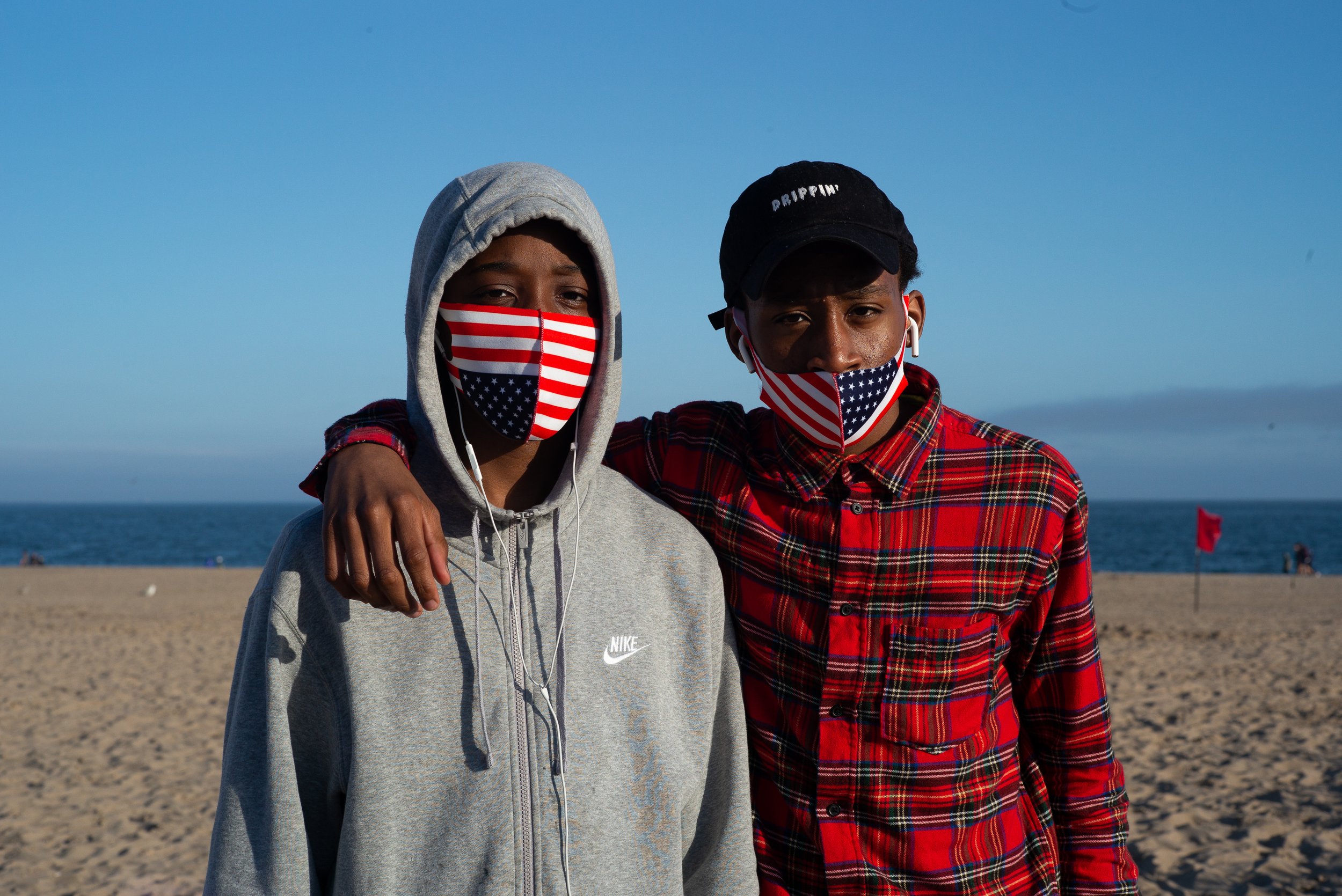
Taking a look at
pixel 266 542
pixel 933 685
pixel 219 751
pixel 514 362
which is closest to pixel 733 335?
pixel 514 362

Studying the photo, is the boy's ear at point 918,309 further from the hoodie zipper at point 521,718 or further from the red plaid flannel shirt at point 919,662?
the hoodie zipper at point 521,718

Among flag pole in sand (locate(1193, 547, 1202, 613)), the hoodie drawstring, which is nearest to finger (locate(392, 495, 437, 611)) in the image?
the hoodie drawstring

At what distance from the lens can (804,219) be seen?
227 centimetres

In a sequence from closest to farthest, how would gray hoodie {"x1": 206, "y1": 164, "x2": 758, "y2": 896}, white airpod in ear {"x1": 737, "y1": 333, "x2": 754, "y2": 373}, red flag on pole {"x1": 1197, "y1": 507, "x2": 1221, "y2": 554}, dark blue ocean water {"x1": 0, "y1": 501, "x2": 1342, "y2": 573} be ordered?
1. gray hoodie {"x1": 206, "y1": 164, "x2": 758, "y2": 896}
2. white airpod in ear {"x1": 737, "y1": 333, "x2": 754, "y2": 373}
3. red flag on pole {"x1": 1197, "y1": 507, "x2": 1221, "y2": 554}
4. dark blue ocean water {"x1": 0, "y1": 501, "x2": 1342, "y2": 573}

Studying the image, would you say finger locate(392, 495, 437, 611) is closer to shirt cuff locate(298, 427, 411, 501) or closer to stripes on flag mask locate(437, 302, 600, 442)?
shirt cuff locate(298, 427, 411, 501)

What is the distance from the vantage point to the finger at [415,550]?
171 centimetres

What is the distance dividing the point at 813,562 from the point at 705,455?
0.42m

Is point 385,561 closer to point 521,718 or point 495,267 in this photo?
point 521,718

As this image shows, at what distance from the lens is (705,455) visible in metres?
2.53

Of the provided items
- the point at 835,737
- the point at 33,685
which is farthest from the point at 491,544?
the point at 33,685

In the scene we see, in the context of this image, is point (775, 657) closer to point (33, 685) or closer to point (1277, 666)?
point (33, 685)

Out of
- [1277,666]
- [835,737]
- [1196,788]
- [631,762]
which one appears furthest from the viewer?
[1277,666]

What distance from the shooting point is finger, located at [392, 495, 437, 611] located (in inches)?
67.4

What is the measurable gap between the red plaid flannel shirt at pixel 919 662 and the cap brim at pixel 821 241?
391 millimetres
